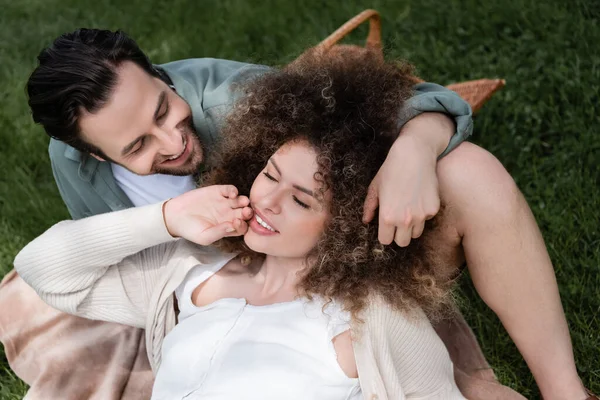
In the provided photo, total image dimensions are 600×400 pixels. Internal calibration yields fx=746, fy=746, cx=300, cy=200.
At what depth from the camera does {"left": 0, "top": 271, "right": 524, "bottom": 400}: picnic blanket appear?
2840mm

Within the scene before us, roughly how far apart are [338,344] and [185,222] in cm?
64

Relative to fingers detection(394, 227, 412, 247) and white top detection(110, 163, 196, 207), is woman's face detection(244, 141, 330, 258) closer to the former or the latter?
fingers detection(394, 227, 412, 247)

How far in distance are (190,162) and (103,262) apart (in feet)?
1.60

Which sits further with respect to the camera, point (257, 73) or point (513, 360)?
point (513, 360)

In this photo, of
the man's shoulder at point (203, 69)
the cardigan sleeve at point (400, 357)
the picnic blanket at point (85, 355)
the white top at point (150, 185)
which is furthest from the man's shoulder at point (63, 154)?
the cardigan sleeve at point (400, 357)

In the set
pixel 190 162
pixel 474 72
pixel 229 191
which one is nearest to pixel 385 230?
pixel 229 191

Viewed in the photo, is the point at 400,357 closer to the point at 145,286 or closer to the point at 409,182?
the point at 409,182

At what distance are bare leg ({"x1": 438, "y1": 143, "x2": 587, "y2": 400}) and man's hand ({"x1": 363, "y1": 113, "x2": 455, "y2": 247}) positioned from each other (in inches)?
5.2

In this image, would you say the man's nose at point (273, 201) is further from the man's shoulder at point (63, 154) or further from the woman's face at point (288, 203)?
the man's shoulder at point (63, 154)

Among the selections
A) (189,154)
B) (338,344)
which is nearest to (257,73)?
(189,154)

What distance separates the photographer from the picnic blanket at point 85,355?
9.32 ft

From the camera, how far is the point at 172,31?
4922 millimetres

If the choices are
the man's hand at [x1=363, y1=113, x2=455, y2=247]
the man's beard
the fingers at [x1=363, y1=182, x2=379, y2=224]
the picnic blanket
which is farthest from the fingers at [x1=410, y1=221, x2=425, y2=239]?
the man's beard

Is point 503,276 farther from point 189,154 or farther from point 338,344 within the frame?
point 189,154
